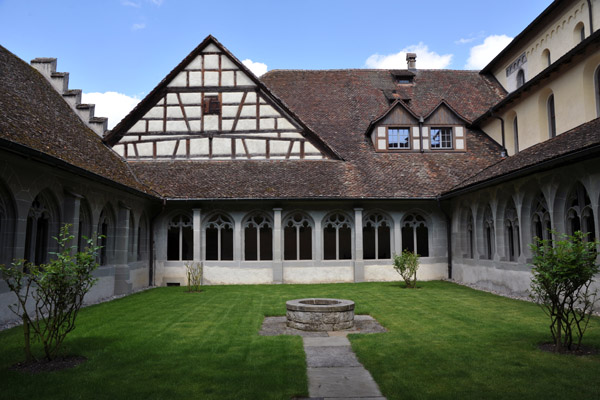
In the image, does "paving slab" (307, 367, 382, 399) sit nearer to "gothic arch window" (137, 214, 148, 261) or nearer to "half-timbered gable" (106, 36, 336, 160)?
"gothic arch window" (137, 214, 148, 261)

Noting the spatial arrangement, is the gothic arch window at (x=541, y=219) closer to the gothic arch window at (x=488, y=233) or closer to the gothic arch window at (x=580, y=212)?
the gothic arch window at (x=580, y=212)

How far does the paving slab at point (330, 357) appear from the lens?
663 cm

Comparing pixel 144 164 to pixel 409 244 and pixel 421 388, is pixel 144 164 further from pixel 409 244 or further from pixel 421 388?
pixel 421 388

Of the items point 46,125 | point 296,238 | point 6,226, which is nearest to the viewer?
point 6,226

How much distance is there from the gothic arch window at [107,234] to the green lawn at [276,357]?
11.4 feet

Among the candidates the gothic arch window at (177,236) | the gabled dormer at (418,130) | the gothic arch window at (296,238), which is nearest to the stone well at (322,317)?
the gothic arch window at (296,238)

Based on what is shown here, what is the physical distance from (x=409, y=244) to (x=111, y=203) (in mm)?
11625

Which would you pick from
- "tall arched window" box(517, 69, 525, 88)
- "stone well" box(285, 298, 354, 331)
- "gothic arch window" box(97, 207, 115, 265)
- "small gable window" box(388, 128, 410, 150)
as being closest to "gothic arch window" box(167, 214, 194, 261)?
"gothic arch window" box(97, 207, 115, 265)

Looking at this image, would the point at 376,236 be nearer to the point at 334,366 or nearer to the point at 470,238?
the point at 470,238

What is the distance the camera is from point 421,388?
5.50 meters

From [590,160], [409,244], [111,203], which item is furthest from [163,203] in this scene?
[590,160]

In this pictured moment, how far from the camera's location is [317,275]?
62.5ft

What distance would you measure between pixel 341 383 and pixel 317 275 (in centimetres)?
1333

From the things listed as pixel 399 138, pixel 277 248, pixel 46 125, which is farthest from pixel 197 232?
pixel 399 138
